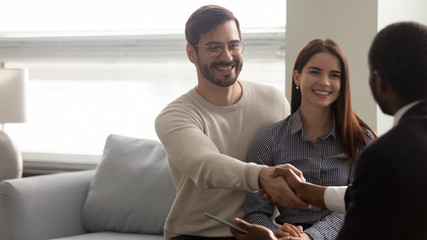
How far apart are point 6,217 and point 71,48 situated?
1.57m

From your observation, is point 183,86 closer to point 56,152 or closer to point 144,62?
point 144,62

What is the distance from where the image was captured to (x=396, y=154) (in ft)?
4.35

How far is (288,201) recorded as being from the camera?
2125 mm

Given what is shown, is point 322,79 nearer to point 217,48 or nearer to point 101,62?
point 217,48

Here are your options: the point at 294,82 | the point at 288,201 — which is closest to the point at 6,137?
the point at 294,82

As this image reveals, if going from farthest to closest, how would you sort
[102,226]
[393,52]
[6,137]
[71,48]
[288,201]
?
1. [71,48]
2. [6,137]
3. [102,226]
4. [288,201]
5. [393,52]

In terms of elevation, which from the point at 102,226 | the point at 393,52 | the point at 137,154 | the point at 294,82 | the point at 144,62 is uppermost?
the point at 393,52

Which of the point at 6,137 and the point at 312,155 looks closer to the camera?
the point at 312,155

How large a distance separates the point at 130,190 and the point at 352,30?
1.39 m

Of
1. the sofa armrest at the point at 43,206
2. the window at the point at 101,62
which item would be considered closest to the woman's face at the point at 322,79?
the window at the point at 101,62

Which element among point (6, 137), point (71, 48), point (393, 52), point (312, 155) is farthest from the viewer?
point (71, 48)

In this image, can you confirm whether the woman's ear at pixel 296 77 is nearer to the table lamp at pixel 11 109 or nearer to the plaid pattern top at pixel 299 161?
the plaid pattern top at pixel 299 161

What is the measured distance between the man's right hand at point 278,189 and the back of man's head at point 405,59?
2.45 feet

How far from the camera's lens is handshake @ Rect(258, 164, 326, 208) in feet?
6.92
